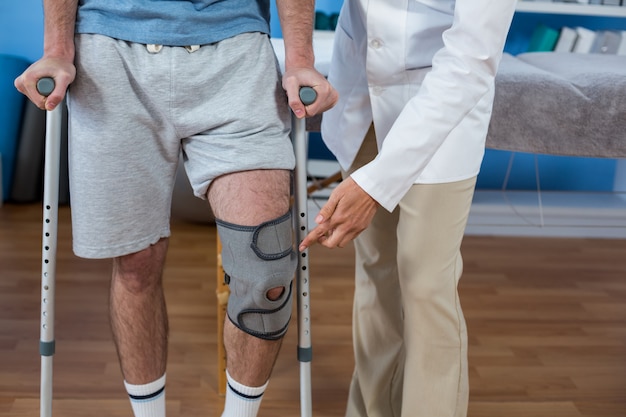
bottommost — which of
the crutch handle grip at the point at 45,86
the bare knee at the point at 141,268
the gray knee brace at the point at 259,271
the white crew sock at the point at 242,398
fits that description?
the white crew sock at the point at 242,398

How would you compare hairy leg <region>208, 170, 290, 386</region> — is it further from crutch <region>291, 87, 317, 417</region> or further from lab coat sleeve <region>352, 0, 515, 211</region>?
lab coat sleeve <region>352, 0, 515, 211</region>

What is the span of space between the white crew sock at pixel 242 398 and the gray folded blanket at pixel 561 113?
1.10 meters

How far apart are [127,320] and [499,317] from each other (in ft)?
4.69

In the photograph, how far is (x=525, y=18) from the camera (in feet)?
13.5

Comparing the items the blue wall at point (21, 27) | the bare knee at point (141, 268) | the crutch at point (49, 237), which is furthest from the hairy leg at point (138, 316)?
the blue wall at point (21, 27)

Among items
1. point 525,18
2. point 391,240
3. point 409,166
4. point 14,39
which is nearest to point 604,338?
point 391,240

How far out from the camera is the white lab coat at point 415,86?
4.33ft

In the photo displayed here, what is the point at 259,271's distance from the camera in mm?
1404

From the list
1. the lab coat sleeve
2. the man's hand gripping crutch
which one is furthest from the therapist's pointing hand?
the man's hand gripping crutch

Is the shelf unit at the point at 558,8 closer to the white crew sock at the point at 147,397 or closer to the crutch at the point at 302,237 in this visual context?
the crutch at the point at 302,237

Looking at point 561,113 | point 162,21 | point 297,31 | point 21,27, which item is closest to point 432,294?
point 297,31

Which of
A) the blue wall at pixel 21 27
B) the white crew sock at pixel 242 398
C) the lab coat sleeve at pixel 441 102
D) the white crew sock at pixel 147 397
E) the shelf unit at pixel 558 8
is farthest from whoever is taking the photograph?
the blue wall at pixel 21 27

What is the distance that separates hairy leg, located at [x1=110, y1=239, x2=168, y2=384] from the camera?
1586mm

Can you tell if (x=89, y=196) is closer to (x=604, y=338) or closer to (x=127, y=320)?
(x=127, y=320)
